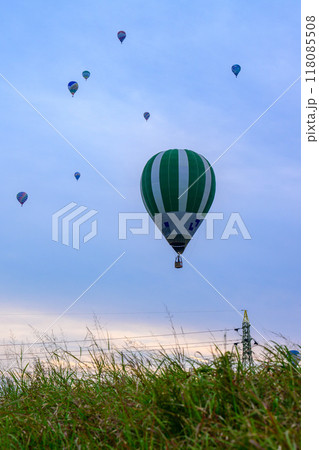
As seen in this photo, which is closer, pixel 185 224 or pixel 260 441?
pixel 260 441

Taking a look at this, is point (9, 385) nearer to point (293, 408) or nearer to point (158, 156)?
point (293, 408)

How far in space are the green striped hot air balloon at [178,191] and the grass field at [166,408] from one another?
84.8 ft

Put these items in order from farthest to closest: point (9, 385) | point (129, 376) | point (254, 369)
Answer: point (9, 385) → point (129, 376) → point (254, 369)

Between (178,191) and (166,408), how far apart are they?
2820cm

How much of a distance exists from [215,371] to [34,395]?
333cm

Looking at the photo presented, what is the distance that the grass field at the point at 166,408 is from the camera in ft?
18.7

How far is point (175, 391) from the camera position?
21.9 feet

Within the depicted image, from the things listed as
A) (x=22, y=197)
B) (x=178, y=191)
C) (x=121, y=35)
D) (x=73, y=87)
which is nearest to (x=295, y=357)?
(x=178, y=191)

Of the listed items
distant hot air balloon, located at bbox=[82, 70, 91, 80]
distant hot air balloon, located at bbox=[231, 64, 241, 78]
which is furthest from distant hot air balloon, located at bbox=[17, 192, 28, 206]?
distant hot air balloon, located at bbox=[231, 64, 241, 78]

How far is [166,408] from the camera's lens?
264 inches

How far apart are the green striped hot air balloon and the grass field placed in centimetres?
2584

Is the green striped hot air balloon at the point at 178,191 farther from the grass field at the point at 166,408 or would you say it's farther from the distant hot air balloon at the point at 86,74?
the grass field at the point at 166,408

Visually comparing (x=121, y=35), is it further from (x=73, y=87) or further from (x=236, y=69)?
(x=236, y=69)

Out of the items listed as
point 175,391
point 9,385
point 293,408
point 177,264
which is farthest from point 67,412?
point 177,264
